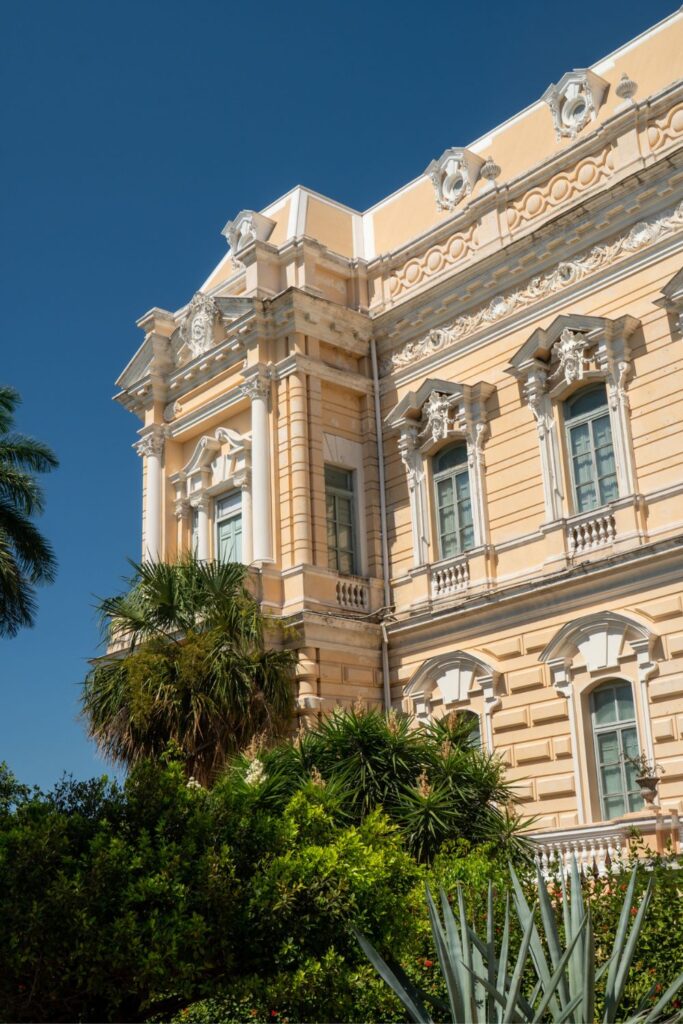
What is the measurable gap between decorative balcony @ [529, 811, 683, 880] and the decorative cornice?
7.99m

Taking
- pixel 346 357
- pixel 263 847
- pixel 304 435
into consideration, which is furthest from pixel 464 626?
pixel 263 847

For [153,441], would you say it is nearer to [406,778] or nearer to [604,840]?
[406,778]

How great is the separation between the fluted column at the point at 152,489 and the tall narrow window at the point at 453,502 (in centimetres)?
547

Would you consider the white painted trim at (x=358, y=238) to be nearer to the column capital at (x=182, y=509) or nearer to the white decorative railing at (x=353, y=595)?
the column capital at (x=182, y=509)

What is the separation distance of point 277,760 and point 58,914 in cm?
651

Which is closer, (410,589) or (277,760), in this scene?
(277,760)

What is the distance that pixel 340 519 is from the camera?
812 inches

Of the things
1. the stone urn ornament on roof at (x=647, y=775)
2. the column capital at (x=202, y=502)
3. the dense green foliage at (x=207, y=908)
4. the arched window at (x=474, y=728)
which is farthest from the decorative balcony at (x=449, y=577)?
the dense green foliage at (x=207, y=908)

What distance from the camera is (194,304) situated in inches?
879

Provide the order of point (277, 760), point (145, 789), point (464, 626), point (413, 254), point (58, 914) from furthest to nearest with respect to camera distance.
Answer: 1. point (413, 254)
2. point (464, 626)
3. point (277, 760)
4. point (145, 789)
5. point (58, 914)

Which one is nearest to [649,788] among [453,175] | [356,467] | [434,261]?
[356,467]

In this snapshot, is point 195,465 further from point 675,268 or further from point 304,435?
point 675,268

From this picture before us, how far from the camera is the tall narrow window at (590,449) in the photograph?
17234 mm

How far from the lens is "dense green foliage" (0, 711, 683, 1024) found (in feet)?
25.9
